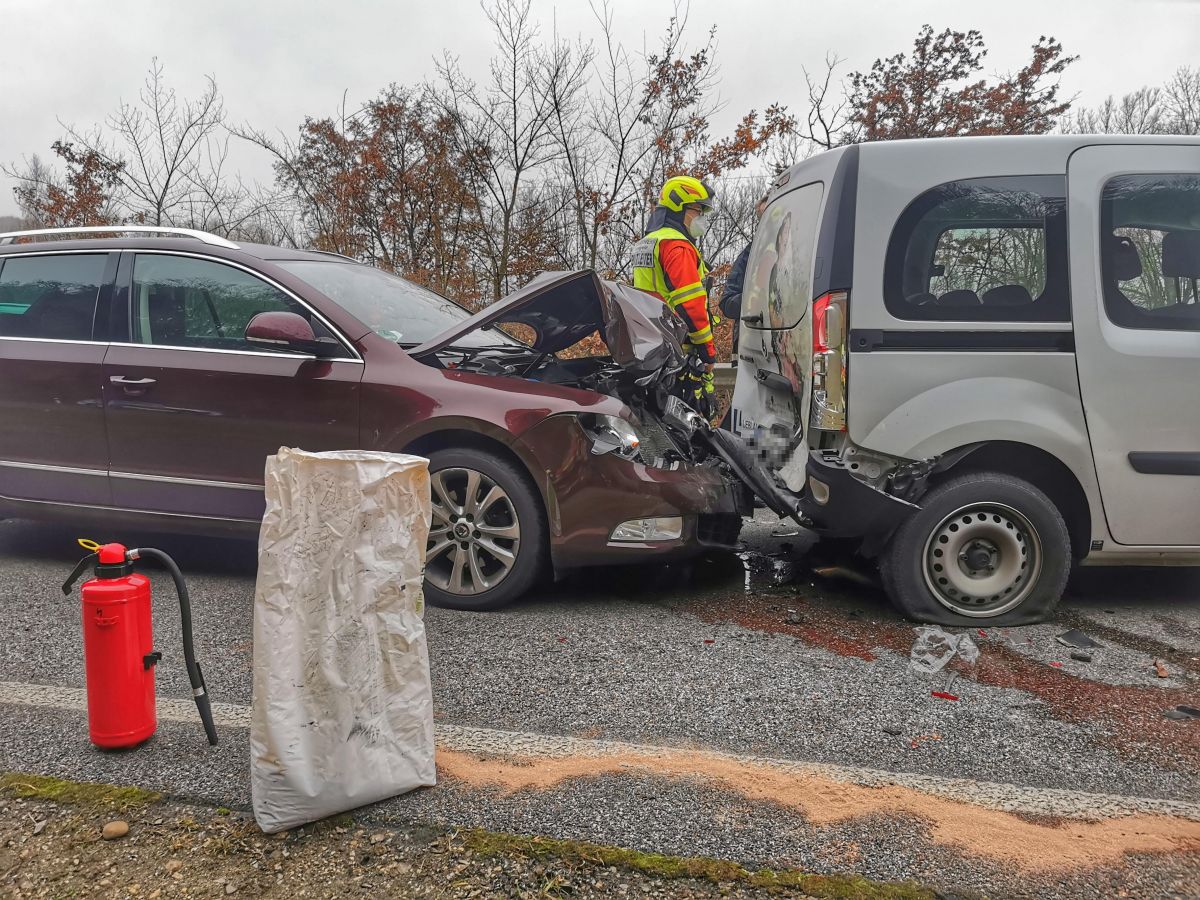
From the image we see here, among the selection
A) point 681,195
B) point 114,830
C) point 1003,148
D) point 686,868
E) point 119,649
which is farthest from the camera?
point 681,195

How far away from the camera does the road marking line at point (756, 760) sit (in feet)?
7.83

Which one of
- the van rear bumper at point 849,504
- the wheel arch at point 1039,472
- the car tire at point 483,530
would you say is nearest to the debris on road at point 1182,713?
the wheel arch at point 1039,472

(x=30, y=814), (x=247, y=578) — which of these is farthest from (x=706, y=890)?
(x=247, y=578)

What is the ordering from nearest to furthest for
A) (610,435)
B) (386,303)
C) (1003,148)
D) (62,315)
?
(1003,148) < (610,435) < (62,315) < (386,303)

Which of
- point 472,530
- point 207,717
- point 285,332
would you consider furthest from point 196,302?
point 207,717

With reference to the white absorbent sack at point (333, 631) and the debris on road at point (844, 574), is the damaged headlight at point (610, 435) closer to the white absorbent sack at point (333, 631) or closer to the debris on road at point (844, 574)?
the debris on road at point (844, 574)

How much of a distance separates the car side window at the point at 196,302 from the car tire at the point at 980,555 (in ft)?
9.76

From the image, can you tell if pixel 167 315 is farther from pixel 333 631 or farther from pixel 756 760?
pixel 756 760

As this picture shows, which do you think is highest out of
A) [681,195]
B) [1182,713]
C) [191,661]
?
[681,195]

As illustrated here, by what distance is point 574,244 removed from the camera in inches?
496

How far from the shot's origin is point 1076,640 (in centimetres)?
372

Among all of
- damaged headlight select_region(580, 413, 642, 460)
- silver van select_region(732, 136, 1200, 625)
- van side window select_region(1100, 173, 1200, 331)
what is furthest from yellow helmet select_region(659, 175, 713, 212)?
van side window select_region(1100, 173, 1200, 331)

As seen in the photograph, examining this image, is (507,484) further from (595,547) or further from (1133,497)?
(1133,497)

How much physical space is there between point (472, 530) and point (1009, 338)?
98.9 inches
